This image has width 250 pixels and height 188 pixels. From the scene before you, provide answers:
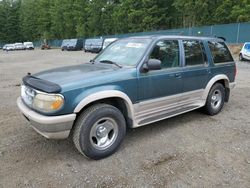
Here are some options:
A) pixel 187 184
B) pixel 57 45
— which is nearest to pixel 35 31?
pixel 57 45

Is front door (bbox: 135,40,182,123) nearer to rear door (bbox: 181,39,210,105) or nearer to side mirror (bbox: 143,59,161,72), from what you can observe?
side mirror (bbox: 143,59,161,72)

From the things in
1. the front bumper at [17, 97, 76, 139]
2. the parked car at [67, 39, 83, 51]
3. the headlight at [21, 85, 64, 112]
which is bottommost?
the parked car at [67, 39, 83, 51]

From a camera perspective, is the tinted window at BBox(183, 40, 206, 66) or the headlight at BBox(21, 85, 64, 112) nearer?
the headlight at BBox(21, 85, 64, 112)

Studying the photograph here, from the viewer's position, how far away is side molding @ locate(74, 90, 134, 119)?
3643 mm

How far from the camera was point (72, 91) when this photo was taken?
358cm

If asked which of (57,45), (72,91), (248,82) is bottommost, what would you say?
(57,45)

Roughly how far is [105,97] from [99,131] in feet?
1.73

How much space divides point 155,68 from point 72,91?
1.43 m

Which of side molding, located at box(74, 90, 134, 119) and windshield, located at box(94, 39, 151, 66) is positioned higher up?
windshield, located at box(94, 39, 151, 66)

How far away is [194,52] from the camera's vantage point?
5.29 meters

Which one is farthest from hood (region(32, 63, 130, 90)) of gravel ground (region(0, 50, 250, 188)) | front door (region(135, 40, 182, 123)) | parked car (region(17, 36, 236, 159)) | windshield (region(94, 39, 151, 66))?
gravel ground (region(0, 50, 250, 188))

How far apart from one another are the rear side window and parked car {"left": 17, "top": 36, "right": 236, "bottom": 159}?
2 cm

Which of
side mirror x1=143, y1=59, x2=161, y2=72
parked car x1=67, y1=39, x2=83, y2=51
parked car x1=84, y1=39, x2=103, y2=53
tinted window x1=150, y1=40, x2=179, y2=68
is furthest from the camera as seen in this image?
parked car x1=67, y1=39, x2=83, y2=51

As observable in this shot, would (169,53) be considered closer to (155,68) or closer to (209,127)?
(155,68)
